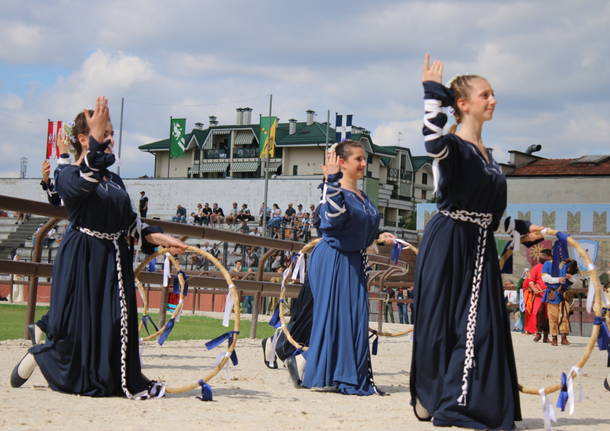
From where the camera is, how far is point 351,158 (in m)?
8.06

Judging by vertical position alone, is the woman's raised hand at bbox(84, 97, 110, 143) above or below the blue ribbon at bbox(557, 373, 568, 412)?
above

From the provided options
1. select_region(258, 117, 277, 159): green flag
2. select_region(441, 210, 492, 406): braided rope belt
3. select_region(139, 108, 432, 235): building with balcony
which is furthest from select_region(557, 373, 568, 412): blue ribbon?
select_region(139, 108, 432, 235): building with balcony

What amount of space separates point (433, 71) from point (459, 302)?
4.84ft

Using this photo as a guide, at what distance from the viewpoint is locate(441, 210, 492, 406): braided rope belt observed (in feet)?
18.4

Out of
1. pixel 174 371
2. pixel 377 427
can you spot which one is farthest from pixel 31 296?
pixel 377 427

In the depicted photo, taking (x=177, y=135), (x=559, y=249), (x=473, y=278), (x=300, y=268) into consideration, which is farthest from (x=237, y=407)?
(x=177, y=135)

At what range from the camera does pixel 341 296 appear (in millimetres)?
7848

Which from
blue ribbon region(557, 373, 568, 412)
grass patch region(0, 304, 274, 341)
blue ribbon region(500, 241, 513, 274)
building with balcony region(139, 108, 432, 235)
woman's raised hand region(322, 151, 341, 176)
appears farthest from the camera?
building with balcony region(139, 108, 432, 235)

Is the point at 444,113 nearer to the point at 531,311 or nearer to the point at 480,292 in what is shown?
the point at 480,292

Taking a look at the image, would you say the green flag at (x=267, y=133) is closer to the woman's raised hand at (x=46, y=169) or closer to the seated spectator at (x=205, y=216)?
the seated spectator at (x=205, y=216)

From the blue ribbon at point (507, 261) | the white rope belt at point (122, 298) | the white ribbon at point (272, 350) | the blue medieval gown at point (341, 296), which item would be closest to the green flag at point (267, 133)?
the white ribbon at point (272, 350)

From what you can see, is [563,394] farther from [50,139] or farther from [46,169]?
[50,139]

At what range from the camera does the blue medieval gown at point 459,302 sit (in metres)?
5.57

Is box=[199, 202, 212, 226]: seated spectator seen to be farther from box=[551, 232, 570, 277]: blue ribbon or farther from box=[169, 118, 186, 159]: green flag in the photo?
box=[551, 232, 570, 277]: blue ribbon
